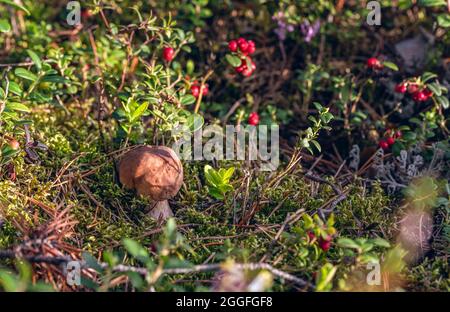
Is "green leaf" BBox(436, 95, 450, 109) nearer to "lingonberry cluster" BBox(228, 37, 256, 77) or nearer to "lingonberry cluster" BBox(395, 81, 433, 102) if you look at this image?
"lingonberry cluster" BBox(395, 81, 433, 102)

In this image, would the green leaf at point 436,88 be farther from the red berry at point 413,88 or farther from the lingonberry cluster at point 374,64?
the lingonberry cluster at point 374,64

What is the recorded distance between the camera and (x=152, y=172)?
2.69 metres

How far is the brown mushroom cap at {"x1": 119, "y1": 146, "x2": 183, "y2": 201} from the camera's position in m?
2.70

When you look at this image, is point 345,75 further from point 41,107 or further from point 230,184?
point 41,107

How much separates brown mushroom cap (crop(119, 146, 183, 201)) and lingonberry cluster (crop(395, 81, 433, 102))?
1.34 meters

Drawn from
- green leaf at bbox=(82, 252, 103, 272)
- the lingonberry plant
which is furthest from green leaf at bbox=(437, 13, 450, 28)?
green leaf at bbox=(82, 252, 103, 272)

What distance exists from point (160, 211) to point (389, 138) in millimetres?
1287

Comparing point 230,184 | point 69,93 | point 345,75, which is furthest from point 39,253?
point 345,75

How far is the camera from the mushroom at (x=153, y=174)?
2.70 meters

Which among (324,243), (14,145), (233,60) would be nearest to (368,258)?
(324,243)

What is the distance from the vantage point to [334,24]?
3.97 meters

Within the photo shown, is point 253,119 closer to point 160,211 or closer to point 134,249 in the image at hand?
point 160,211

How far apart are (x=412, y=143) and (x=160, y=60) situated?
5.26 ft

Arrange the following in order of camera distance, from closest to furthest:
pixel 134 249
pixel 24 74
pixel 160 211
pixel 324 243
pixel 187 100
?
pixel 134 249 → pixel 324 243 → pixel 160 211 → pixel 24 74 → pixel 187 100
